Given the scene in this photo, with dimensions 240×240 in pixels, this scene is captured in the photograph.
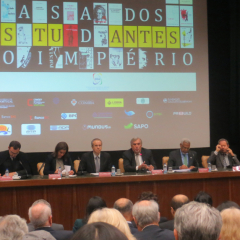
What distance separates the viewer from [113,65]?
5363 millimetres

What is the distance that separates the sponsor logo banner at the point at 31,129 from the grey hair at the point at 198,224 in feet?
14.1

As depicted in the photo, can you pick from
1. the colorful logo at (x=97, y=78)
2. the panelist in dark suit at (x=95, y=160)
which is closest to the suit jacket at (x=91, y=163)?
the panelist in dark suit at (x=95, y=160)

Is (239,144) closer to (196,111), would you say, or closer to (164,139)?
(196,111)

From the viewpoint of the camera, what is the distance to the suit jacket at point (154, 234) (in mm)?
1870

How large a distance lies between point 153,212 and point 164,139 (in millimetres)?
3592

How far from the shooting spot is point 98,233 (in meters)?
0.75

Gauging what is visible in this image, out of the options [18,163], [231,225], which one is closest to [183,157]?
[18,163]

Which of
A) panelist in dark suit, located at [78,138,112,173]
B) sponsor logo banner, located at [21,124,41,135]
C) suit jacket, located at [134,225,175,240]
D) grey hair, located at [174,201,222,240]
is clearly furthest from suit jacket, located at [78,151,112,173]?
grey hair, located at [174,201,222,240]

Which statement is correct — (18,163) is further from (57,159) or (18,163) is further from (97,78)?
(97,78)

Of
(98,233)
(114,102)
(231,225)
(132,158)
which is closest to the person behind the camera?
(98,233)

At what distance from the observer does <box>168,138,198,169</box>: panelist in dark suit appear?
15.5 ft

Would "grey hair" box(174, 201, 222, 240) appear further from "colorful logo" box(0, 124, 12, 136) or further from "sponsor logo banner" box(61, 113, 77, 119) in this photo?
"colorful logo" box(0, 124, 12, 136)

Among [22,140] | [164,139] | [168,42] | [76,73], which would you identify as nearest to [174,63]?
[168,42]

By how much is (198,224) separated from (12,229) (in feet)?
2.81
